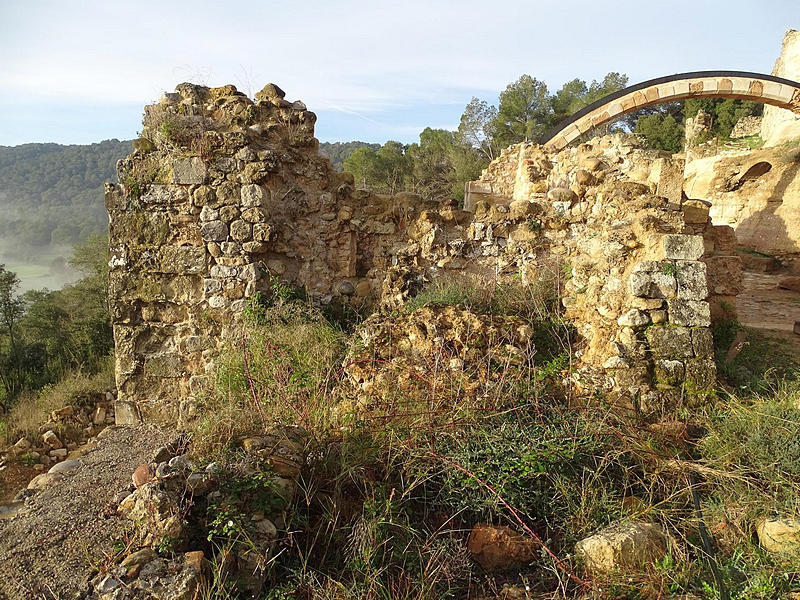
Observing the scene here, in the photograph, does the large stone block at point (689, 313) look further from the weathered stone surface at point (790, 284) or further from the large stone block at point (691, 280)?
the weathered stone surface at point (790, 284)

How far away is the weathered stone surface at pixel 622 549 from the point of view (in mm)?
2383

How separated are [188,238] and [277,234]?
0.92 meters

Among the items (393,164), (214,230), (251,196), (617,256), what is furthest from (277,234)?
(393,164)

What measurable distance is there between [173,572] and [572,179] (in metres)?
5.31

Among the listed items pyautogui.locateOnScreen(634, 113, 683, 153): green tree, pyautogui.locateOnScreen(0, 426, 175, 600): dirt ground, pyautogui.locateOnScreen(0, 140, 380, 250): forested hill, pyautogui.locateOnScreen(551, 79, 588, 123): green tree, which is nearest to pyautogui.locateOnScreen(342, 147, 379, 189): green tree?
pyautogui.locateOnScreen(551, 79, 588, 123): green tree

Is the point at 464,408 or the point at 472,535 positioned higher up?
the point at 464,408

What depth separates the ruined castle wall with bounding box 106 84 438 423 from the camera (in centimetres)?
505

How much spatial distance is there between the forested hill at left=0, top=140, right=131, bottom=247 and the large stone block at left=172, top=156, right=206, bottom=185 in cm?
3001

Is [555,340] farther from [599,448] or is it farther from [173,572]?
[173,572]

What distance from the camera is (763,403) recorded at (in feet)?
10.9

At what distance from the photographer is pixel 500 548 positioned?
2533 millimetres

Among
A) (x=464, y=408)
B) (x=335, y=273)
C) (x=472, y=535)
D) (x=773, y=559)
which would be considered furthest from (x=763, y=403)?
(x=335, y=273)

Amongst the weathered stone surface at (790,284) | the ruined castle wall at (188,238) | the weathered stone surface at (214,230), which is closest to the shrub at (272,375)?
the ruined castle wall at (188,238)

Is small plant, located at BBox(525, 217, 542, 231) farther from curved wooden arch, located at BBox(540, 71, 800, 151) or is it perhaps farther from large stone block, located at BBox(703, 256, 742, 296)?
curved wooden arch, located at BBox(540, 71, 800, 151)
